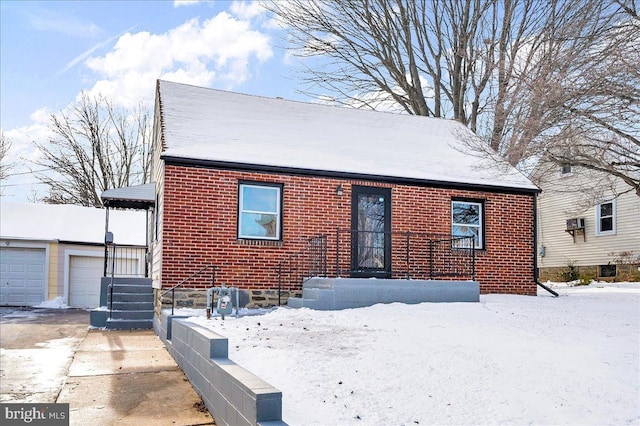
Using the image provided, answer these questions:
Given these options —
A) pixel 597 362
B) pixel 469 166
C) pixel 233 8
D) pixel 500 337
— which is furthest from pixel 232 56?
pixel 597 362

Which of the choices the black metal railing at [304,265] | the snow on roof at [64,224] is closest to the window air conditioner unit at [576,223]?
the black metal railing at [304,265]

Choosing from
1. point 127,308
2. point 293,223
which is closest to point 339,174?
point 293,223

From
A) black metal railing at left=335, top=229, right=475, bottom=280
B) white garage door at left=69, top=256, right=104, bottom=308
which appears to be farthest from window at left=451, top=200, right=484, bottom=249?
white garage door at left=69, top=256, right=104, bottom=308

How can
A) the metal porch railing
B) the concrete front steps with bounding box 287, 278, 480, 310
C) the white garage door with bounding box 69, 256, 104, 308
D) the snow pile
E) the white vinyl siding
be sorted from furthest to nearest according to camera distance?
the white garage door with bounding box 69, 256, 104, 308
the white vinyl siding
the snow pile
the metal porch railing
the concrete front steps with bounding box 287, 278, 480, 310

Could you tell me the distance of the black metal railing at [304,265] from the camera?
447 inches

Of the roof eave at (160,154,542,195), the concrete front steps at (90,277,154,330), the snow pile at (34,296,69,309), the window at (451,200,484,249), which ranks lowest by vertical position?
the snow pile at (34,296,69,309)

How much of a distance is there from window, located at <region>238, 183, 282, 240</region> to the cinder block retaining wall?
10.8ft

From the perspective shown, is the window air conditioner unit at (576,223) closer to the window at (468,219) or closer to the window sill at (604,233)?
the window sill at (604,233)

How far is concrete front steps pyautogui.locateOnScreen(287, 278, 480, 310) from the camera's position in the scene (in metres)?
9.95

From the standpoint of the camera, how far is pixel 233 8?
15.5m

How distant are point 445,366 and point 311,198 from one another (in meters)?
6.55

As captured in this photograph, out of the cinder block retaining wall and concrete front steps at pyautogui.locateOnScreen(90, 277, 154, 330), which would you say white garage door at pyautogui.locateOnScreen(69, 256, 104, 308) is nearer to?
concrete front steps at pyautogui.locateOnScreen(90, 277, 154, 330)

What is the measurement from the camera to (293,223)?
451 inches

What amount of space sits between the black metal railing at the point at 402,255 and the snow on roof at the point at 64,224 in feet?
40.3
